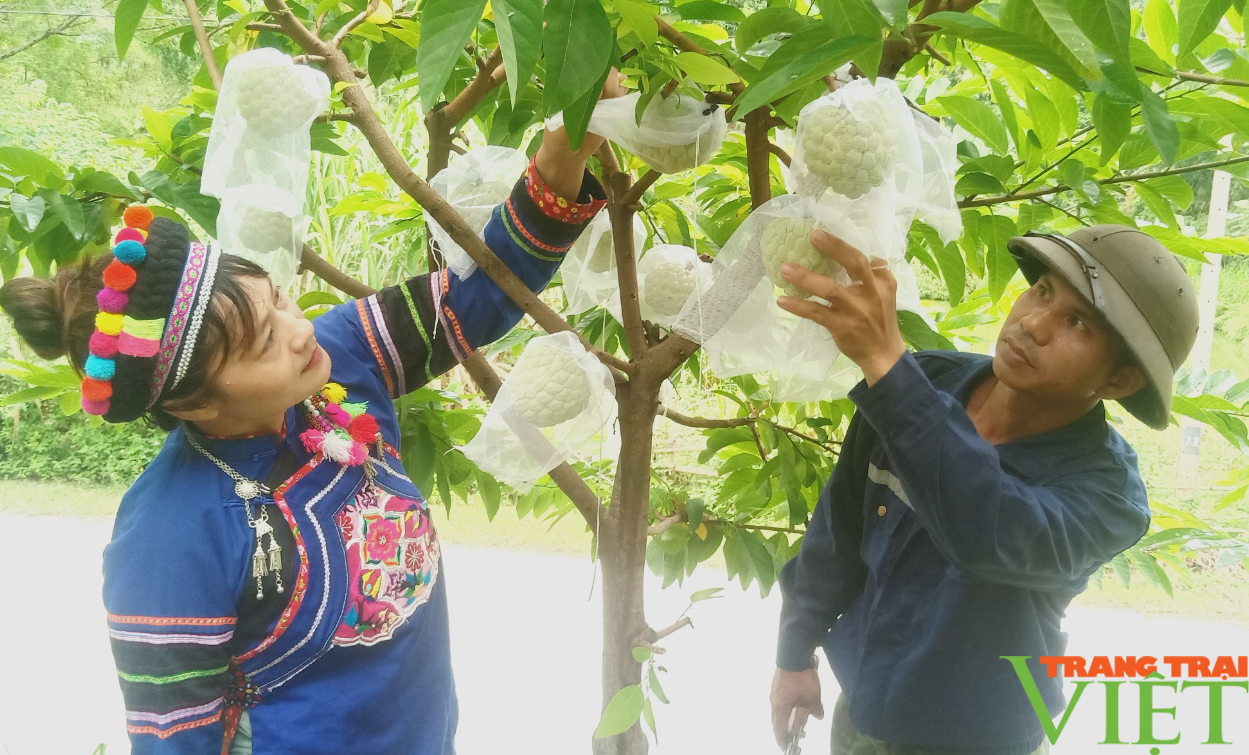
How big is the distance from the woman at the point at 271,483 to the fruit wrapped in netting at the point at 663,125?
7 cm

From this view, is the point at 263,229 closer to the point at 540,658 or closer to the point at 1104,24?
the point at 1104,24

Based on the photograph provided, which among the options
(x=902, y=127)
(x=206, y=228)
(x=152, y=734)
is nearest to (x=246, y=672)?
(x=152, y=734)

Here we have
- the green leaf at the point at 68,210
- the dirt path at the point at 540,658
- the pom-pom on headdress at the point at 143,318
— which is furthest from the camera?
the dirt path at the point at 540,658

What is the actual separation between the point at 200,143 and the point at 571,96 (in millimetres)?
546

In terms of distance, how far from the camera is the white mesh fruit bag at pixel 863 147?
1.41 feet

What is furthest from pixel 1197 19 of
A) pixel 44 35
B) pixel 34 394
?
pixel 44 35

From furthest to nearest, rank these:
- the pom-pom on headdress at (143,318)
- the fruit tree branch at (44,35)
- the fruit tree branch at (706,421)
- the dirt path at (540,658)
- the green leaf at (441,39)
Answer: the fruit tree branch at (44,35) → the dirt path at (540,658) → the fruit tree branch at (706,421) → the pom-pom on headdress at (143,318) → the green leaf at (441,39)

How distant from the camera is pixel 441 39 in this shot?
289 millimetres

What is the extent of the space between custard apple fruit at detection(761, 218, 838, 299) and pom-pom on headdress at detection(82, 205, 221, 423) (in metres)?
0.36

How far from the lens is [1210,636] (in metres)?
1.86

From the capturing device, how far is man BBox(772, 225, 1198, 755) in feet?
1.62

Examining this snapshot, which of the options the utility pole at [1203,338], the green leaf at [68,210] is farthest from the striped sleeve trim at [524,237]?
the utility pole at [1203,338]

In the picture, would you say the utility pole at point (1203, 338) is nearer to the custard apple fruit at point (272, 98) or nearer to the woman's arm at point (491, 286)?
the woman's arm at point (491, 286)

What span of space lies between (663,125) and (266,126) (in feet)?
0.91
